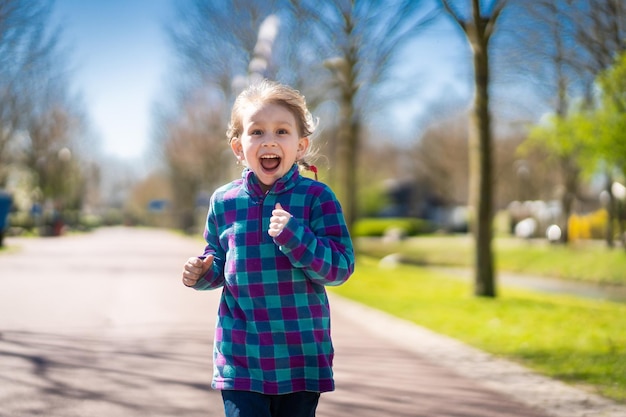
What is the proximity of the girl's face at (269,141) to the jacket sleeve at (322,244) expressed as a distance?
0.19 metres

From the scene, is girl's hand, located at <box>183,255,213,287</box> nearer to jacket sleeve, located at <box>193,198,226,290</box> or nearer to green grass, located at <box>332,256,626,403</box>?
jacket sleeve, located at <box>193,198,226,290</box>

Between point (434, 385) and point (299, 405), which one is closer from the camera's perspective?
point (299, 405)

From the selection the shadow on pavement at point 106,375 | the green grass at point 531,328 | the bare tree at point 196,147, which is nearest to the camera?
the shadow on pavement at point 106,375

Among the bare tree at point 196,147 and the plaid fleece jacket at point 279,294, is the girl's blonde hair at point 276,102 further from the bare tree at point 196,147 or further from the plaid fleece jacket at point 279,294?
the bare tree at point 196,147

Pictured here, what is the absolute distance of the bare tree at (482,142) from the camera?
1352 centimetres

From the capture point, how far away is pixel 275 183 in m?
2.79

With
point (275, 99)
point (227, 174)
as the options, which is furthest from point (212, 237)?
point (227, 174)

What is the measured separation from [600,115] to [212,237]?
13.8 metres

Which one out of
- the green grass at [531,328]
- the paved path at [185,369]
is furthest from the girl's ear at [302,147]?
the green grass at [531,328]

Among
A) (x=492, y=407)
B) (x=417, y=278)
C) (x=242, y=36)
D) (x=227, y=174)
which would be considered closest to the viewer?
(x=492, y=407)

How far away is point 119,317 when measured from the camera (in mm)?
10445

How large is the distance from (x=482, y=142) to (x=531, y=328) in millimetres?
4316

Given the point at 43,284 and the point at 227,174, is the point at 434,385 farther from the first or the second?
the point at 227,174

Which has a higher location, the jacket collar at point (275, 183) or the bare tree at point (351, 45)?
the bare tree at point (351, 45)
